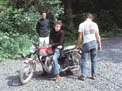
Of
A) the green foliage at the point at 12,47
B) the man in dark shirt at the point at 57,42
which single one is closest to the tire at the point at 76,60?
the man in dark shirt at the point at 57,42

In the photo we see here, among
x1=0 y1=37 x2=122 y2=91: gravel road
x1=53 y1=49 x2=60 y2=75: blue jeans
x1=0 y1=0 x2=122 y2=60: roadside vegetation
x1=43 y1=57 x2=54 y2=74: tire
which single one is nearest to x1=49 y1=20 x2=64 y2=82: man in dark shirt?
x1=53 y1=49 x2=60 y2=75: blue jeans

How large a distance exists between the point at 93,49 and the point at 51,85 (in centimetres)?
141

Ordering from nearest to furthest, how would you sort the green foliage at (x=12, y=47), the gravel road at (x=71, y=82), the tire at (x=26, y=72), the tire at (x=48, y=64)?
1. the gravel road at (x=71, y=82)
2. the tire at (x=26, y=72)
3. the tire at (x=48, y=64)
4. the green foliage at (x=12, y=47)

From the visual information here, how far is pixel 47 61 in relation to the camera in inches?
192

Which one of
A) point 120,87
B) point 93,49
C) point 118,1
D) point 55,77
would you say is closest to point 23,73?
point 55,77

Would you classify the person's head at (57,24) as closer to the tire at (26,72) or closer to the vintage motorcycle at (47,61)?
the vintage motorcycle at (47,61)

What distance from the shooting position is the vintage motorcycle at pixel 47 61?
4731 millimetres

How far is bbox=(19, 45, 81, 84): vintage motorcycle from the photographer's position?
15.5 feet

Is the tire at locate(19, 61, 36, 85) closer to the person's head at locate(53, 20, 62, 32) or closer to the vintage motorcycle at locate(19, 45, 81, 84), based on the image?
the vintage motorcycle at locate(19, 45, 81, 84)

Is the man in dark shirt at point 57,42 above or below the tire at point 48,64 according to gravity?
above

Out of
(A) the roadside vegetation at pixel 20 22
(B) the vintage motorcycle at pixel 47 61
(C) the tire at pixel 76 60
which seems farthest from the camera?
(A) the roadside vegetation at pixel 20 22

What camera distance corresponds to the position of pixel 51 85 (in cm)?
463

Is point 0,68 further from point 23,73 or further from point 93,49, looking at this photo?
point 93,49

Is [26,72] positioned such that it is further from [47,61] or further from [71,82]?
[71,82]
